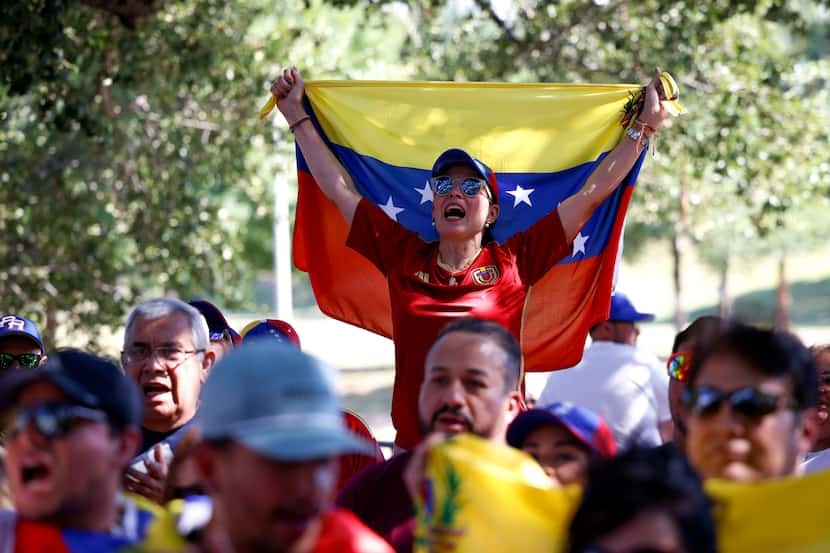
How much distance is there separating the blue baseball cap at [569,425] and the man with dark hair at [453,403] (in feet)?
0.18

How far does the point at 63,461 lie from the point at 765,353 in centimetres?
179

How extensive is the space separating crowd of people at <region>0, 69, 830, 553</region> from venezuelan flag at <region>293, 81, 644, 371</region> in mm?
667

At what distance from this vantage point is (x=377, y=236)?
5.85 meters

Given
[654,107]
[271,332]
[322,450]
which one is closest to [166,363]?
[271,332]

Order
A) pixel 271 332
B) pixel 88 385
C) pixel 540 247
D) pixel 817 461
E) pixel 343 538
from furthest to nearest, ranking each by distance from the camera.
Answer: pixel 271 332 → pixel 540 247 → pixel 817 461 → pixel 88 385 → pixel 343 538

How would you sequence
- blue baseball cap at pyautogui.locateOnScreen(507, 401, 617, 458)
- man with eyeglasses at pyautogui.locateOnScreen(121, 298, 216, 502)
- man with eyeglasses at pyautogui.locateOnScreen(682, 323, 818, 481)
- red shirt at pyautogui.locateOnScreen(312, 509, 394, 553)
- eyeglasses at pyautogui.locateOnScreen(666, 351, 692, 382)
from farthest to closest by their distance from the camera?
man with eyeglasses at pyautogui.locateOnScreen(121, 298, 216, 502), eyeglasses at pyautogui.locateOnScreen(666, 351, 692, 382), blue baseball cap at pyautogui.locateOnScreen(507, 401, 617, 458), man with eyeglasses at pyautogui.locateOnScreen(682, 323, 818, 481), red shirt at pyautogui.locateOnScreen(312, 509, 394, 553)

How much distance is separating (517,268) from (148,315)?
5.29 feet

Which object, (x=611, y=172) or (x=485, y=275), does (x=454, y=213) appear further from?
(x=611, y=172)

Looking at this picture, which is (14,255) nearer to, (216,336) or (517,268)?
(216,336)

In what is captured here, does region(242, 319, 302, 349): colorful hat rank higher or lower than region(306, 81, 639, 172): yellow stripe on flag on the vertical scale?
lower

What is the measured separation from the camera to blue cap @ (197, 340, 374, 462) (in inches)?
101

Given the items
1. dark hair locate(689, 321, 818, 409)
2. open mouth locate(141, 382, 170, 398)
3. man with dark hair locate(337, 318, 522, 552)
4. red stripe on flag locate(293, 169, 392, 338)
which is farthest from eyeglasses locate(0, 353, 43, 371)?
dark hair locate(689, 321, 818, 409)

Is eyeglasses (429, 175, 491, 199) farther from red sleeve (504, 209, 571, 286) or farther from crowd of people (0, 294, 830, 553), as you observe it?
crowd of people (0, 294, 830, 553)

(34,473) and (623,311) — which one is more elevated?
(623,311)
